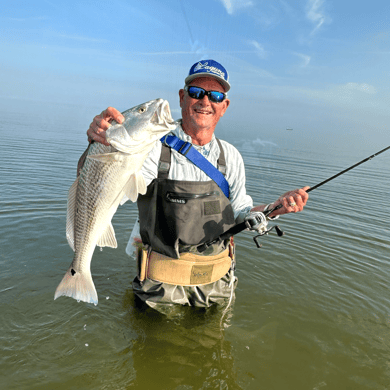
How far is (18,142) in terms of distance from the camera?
693 inches

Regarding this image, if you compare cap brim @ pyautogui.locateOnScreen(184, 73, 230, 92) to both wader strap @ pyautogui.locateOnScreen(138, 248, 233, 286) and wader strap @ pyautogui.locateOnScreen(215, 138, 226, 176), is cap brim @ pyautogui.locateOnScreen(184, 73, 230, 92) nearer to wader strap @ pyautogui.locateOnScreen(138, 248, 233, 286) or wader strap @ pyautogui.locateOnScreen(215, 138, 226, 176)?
wader strap @ pyautogui.locateOnScreen(215, 138, 226, 176)

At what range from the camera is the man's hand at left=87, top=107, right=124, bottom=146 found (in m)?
2.68

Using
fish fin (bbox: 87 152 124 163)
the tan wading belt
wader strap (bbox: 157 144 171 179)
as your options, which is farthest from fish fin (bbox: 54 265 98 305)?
wader strap (bbox: 157 144 171 179)

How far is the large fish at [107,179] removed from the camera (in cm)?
265

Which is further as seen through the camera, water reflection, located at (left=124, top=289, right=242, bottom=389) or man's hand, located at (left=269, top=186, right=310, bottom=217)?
man's hand, located at (left=269, top=186, right=310, bottom=217)

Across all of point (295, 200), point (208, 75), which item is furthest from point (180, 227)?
point (208, 75)

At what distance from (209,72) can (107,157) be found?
1.84 metres

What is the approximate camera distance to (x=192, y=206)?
355 centimetres

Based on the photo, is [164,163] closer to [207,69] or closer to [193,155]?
[193,155]

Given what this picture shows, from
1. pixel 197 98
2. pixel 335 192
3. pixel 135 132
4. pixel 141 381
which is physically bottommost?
pixel 141 381

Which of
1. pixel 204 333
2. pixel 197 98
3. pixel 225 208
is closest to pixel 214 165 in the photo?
pixel 225 208

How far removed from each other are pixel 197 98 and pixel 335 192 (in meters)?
11.2

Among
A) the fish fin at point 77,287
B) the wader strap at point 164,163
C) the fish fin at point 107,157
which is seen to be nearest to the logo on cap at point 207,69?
the wader strap at point 164,163

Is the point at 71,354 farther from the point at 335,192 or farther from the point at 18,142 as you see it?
the point at 18,142
